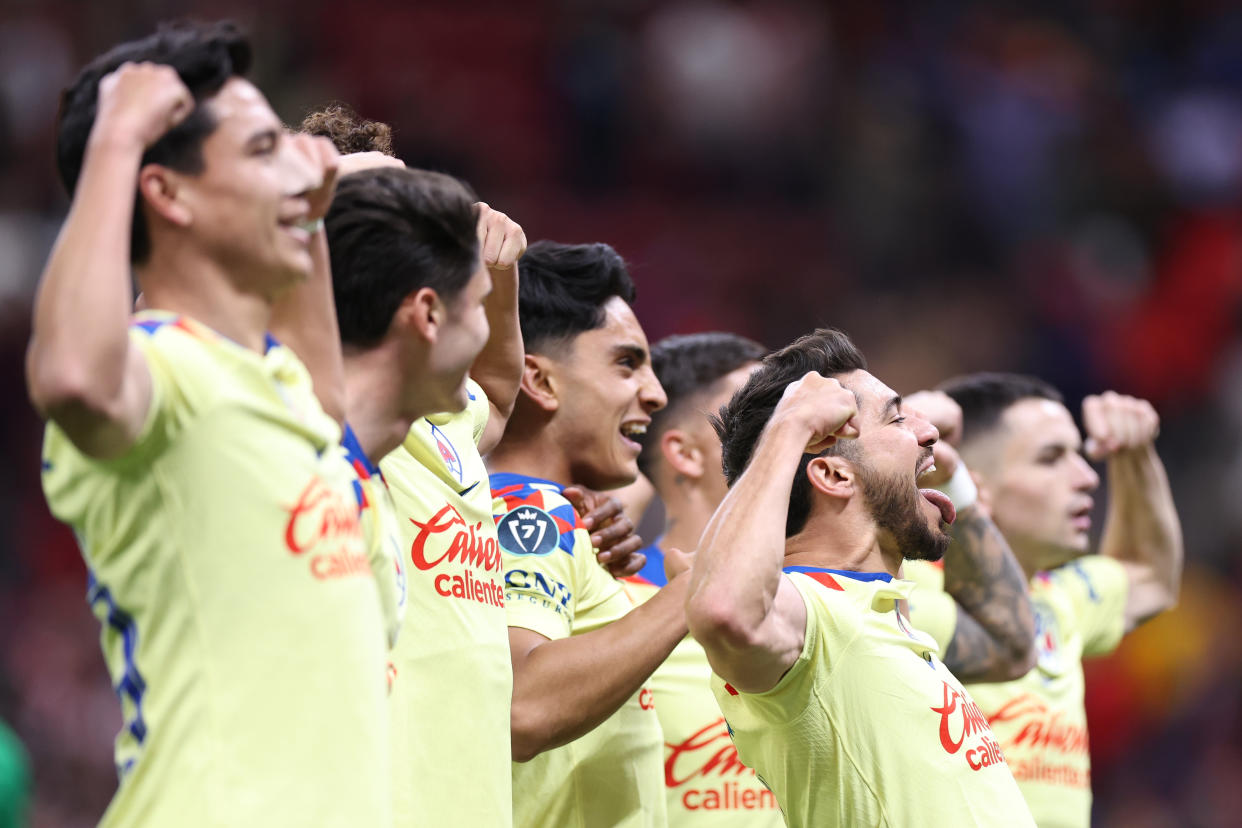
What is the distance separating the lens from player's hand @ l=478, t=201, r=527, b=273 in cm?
335

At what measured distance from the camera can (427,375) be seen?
8.64ft

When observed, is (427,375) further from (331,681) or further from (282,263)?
(331,681)

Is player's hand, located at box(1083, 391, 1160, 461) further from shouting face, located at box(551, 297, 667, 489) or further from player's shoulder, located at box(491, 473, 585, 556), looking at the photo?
player's shoulder, located at box(491, 473, 585, 556)

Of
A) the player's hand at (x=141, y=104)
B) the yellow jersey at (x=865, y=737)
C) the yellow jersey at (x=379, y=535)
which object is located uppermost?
the player's hand at (x=141, y=104)

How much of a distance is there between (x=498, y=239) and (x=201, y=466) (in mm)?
1346

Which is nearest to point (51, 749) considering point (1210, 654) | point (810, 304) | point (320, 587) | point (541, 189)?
point (541, 189)

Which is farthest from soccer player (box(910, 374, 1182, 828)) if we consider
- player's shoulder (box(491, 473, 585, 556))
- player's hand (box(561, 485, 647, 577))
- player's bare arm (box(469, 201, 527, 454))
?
player's bare arm (box(469, 201, 527, 454))

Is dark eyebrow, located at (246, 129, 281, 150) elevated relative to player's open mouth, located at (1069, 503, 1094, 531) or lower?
lower

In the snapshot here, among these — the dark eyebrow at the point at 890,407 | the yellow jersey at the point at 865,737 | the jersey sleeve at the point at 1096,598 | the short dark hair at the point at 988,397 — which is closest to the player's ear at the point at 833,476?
the dark eyebrow at the point at 890,407

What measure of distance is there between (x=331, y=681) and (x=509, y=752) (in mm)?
956

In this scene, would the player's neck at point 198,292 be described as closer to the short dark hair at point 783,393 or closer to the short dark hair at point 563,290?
the short dark hair at point 783,393

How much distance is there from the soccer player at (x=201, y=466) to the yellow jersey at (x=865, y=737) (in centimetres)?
118

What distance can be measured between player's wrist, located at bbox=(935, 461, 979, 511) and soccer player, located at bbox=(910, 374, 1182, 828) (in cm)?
45

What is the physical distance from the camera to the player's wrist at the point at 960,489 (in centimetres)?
466
